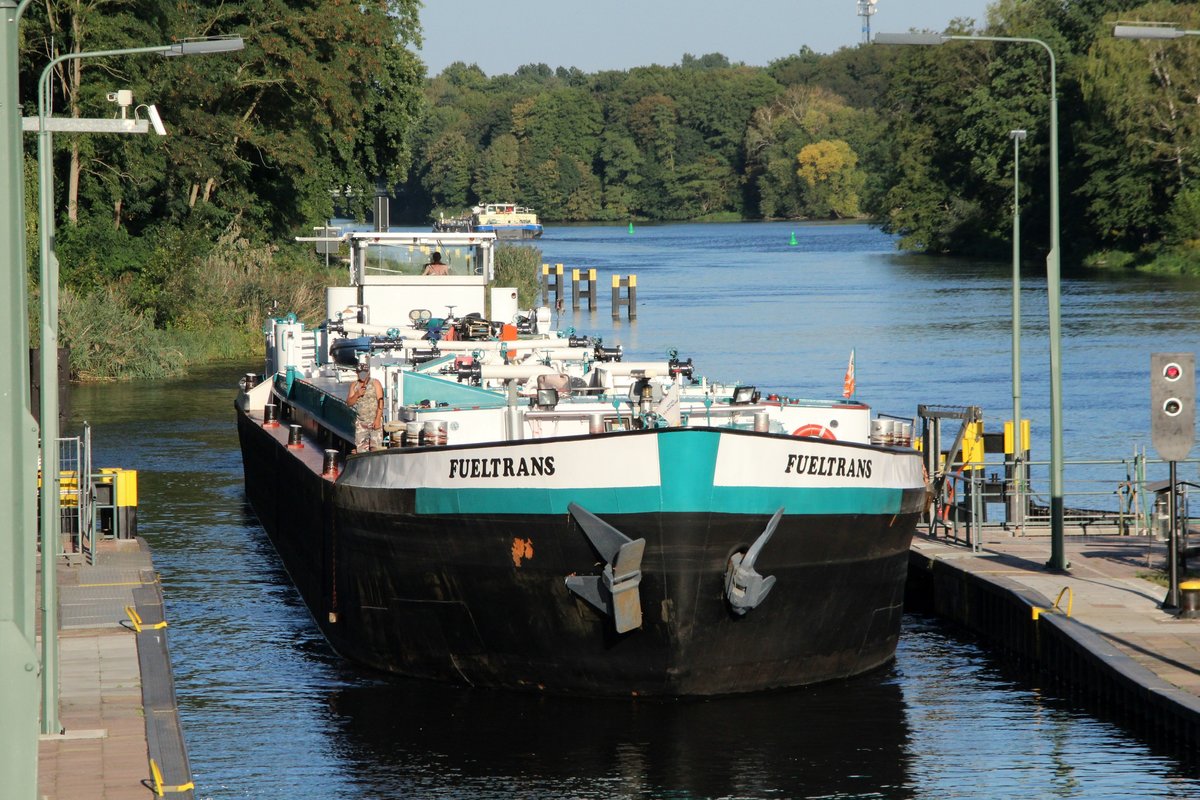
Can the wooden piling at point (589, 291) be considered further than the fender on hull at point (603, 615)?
Yes

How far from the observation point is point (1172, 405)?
1734 cm

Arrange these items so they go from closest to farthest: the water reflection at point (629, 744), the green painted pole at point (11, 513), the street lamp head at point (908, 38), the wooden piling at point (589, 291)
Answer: the green painted pole at point (11, 513), the water reflection at point (629, 744), the street lamp head at point (908, 38), the wooden piling at point (589, 291)

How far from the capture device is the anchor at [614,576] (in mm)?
15008

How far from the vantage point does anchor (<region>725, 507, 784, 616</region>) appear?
15258 millimetres

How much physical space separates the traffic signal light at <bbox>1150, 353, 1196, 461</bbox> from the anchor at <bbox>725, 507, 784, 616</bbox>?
14.7 ft

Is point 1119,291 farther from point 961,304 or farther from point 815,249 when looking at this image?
point 815,249

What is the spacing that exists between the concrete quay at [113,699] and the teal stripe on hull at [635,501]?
2.87 meters

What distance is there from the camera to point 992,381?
4606cm

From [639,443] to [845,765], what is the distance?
321 centimetres

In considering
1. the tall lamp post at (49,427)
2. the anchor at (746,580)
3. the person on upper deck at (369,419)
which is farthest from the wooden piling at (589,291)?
the anchor at (746,580)

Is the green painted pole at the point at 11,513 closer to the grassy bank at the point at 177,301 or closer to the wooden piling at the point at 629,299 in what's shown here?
the grassy bank at the point at 177,301

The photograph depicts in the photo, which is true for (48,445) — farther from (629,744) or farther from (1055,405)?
(1055,405)

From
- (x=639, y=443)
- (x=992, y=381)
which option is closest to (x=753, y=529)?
(x=639, y=443)

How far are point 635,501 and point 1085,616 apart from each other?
17.2ft
